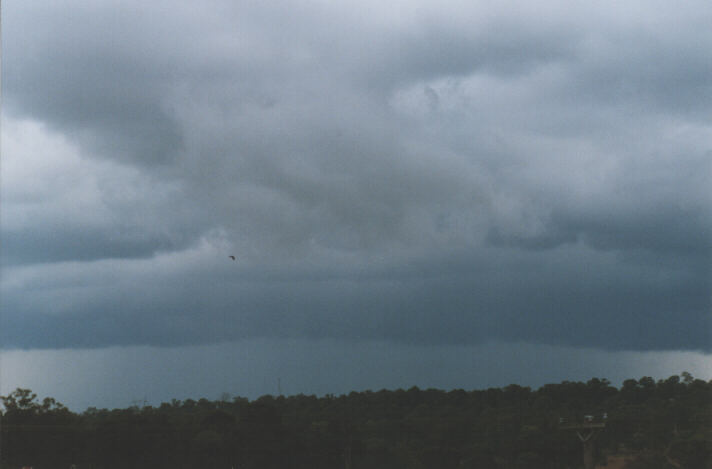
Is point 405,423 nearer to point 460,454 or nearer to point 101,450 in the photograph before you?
point 460,454

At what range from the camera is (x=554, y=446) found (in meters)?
43.1

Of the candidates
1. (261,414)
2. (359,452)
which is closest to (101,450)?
(261,414)

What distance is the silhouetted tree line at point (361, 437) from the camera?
138 feet

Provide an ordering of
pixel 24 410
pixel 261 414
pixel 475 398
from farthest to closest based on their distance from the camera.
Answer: pixel 475 398 < pixel 24 410 < pixel 261 414

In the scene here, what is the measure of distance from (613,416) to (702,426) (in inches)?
175

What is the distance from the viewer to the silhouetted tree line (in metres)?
42.2

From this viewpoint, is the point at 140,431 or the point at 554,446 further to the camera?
the point at 140,431

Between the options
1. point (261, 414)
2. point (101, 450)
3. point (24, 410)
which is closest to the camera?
point (101, 450)

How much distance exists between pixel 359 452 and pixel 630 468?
17.3 metres

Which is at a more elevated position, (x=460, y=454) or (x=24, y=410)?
(x=24, y=410)

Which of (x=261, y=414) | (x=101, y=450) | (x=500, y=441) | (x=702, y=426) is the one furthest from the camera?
(x=261, y=414)

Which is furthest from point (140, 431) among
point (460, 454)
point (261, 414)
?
point (460, 454)

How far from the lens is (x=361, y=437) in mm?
50438

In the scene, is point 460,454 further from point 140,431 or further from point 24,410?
point 24,410
